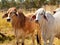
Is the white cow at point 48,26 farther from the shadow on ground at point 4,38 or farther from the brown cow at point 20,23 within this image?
the shadow on ground at point 4,38

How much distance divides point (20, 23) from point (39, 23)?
2.15 metres

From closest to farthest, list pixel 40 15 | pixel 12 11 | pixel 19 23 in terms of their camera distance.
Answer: pixel 40 15, pixel 12 11, pixel 19 23

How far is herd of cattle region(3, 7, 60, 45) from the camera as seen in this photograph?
23.1 ft

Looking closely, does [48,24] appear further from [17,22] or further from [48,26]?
[17,22]

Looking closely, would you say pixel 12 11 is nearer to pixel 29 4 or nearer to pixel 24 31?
pixel 24 31

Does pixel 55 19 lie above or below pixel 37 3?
above

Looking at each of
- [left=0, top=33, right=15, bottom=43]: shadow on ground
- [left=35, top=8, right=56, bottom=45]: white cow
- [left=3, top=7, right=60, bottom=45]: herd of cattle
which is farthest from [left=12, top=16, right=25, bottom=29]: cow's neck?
[left=0, top=33, right=15, bottom=43]: shadow on ground

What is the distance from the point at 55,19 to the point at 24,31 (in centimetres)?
185

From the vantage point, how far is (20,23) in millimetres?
9016

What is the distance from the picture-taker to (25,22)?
926 cm

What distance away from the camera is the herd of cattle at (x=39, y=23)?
704cm

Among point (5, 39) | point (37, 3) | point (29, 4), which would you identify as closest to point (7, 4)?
point (29, 4)

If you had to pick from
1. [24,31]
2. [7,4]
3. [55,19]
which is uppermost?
[55,19]

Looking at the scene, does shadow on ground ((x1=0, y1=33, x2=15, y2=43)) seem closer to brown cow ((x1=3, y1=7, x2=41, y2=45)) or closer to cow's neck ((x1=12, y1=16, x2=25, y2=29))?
brown cow ((x1=3, y1=7, x2=41, y2=45))
